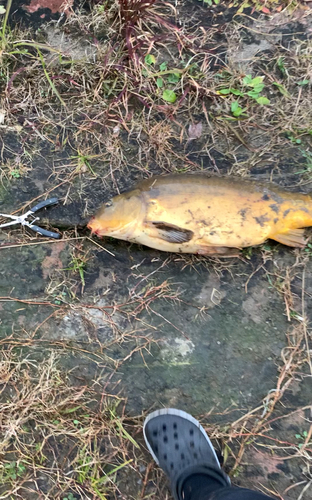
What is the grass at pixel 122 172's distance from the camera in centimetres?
277

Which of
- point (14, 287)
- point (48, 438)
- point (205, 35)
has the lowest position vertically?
point (48, 438)

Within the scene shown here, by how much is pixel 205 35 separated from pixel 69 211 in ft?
6.42

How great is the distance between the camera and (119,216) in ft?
9.04

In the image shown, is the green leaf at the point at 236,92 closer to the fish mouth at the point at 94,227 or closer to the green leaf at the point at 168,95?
the green leaf at the point at 168,95

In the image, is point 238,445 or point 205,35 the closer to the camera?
point 238,445

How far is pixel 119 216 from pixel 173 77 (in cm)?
139

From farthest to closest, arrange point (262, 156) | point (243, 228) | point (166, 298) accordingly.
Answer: point (262, 156) < point (166, 298) < point (243, 228)

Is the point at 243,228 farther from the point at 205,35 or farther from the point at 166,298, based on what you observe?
the point at 205,35

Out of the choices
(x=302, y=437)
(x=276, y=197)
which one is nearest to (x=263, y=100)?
(x=276, y=197)

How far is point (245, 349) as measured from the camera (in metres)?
2.85

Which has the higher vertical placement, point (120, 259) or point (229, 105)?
point (229, 105)

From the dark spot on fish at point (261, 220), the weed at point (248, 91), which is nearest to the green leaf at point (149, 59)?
the weed at point (248, 91)

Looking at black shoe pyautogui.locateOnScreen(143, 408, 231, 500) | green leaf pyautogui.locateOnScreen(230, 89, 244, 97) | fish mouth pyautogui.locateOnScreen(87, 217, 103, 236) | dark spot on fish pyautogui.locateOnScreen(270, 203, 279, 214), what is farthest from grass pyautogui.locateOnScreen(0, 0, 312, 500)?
dark spot on fish pyautogui.locateOnScreen(270, 203, 279, 214)

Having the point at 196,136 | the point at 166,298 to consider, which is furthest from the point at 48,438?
the point at 196,136
